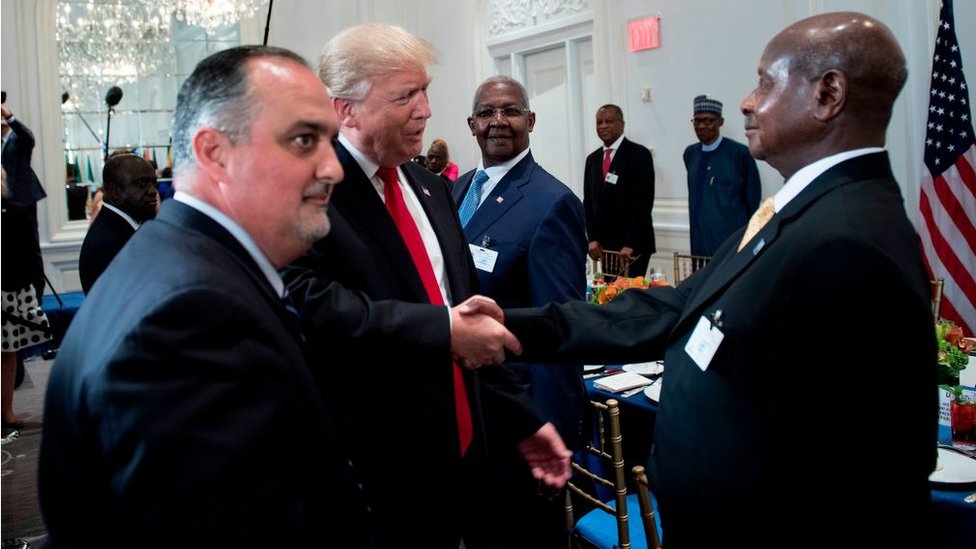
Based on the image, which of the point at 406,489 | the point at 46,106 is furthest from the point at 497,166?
the point at 46,106

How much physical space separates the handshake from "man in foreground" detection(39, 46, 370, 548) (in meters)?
0.50

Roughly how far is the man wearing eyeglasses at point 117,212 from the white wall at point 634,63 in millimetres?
3316

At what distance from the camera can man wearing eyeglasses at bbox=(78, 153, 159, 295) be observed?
12.0 ft

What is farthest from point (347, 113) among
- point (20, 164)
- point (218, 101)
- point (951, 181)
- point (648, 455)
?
point (20, 164)

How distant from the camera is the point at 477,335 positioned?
5.72 feet

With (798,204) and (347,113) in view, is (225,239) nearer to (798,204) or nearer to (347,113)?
(347,113)

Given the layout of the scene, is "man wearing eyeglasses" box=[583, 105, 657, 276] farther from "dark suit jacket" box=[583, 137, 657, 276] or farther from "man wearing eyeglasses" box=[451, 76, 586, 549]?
"man wearing eyeglasses" box=[451, 76, 586, 549]

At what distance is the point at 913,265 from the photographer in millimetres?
1388

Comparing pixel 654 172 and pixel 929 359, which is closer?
pixel 929 359

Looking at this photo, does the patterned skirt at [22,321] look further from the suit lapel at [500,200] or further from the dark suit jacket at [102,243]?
the suit lapel at [500,200]

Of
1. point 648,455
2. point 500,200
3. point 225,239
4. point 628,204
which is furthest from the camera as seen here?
point 628,204

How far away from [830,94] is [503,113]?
154 cm

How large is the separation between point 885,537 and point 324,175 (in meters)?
1.06

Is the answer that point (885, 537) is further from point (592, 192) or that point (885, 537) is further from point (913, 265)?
point (592, 192)
